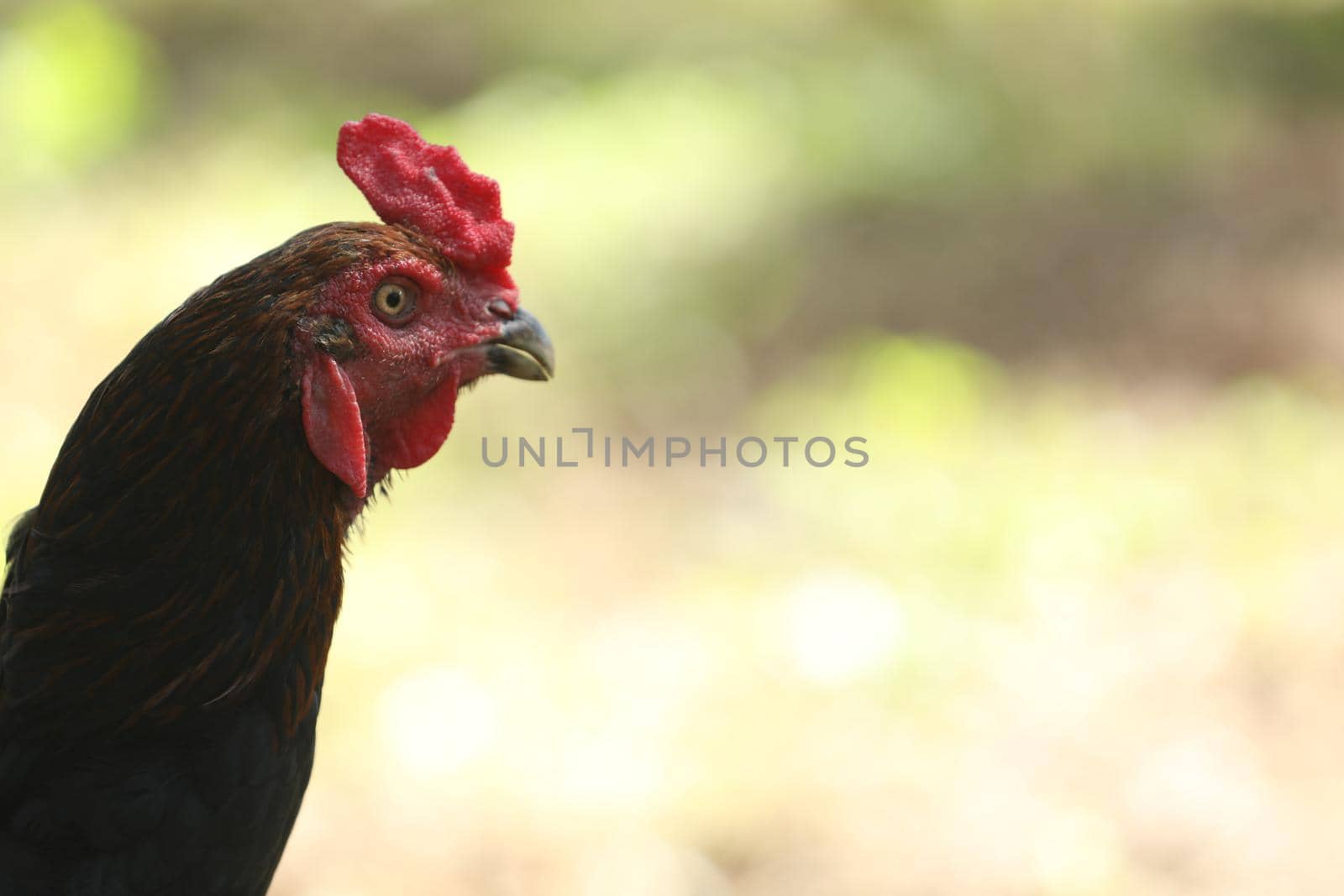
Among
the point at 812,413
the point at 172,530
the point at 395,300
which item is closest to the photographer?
the point at 172,530

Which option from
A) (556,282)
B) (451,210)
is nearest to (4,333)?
(556,282)

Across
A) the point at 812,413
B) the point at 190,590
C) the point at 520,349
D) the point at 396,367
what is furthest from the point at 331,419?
the point at 812,413

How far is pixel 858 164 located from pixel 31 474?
414 centimetres

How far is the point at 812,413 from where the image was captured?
5.41 metres

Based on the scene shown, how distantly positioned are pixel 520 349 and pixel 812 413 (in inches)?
130

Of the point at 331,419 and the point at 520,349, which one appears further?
the point at 520,349

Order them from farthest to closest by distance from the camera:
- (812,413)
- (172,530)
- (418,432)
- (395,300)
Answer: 1. (812,413)
2. (418,432)
3. (395,300)
4. (172,530)

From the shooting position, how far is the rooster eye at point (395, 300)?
1.97 metres

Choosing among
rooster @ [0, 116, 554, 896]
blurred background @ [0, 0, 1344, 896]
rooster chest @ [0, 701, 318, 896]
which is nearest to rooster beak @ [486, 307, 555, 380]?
rooster @ [0, 116, 554, 896]

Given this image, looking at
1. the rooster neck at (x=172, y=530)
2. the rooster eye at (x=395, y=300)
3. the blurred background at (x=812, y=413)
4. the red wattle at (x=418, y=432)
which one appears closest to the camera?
the rooster neck at (x=172, y=530)

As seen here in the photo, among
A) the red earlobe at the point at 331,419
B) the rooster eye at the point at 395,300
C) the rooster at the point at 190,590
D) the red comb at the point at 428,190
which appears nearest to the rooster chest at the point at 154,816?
the rooster at the point at 190,590

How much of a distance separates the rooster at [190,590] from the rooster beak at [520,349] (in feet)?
0.90

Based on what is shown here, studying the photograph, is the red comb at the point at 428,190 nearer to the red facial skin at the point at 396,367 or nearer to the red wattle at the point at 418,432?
the red facial skin at the point at 396,367

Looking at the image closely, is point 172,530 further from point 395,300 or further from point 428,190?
point 428,190
